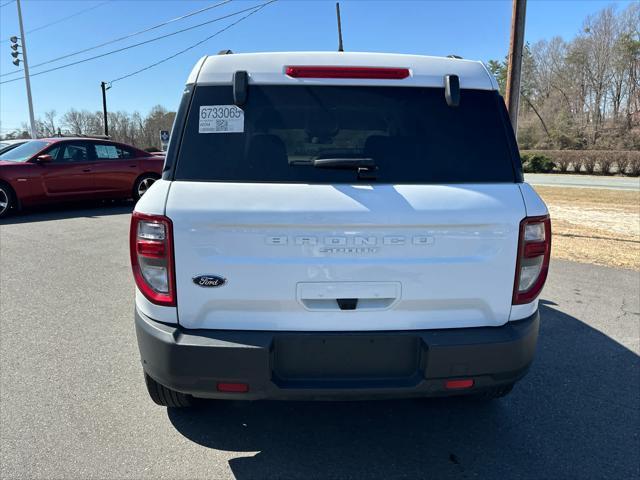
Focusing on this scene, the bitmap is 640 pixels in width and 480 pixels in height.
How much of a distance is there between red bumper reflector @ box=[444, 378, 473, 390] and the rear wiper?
1.08 metres

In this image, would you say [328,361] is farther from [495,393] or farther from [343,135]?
[495,393]

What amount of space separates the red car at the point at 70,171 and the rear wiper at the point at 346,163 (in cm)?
949

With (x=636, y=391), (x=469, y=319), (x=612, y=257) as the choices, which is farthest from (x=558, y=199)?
(x=469, y=319)

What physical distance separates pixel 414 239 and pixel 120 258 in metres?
5.62

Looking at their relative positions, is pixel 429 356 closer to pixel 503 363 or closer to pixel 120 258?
pixel 503 363

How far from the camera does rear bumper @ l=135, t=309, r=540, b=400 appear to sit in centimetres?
208

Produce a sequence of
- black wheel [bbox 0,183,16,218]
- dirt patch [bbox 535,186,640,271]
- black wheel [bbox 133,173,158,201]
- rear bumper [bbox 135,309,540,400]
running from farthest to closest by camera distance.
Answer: black wheel [bbox 133,173,158,201], black wheel [bbox 0,183,16,218], dirt patch [bbox 535,186,640,271], rear bumper [bbox 135,309,540,400]

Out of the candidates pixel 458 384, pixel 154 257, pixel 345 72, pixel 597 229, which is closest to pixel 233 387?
pixel 154 257

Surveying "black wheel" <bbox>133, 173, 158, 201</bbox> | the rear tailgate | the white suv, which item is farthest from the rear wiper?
"black wheel" <bbox>133, 173, 158, 201</bbox>

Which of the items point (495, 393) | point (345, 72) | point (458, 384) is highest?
point (345, 72)

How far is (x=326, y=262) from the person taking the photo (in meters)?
2.10

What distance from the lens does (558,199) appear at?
16.2m

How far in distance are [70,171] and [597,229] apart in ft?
37.1

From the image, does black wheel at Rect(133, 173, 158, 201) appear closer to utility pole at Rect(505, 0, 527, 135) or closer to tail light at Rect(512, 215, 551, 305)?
utility pole at Rect(505, 0, 527, 135)
